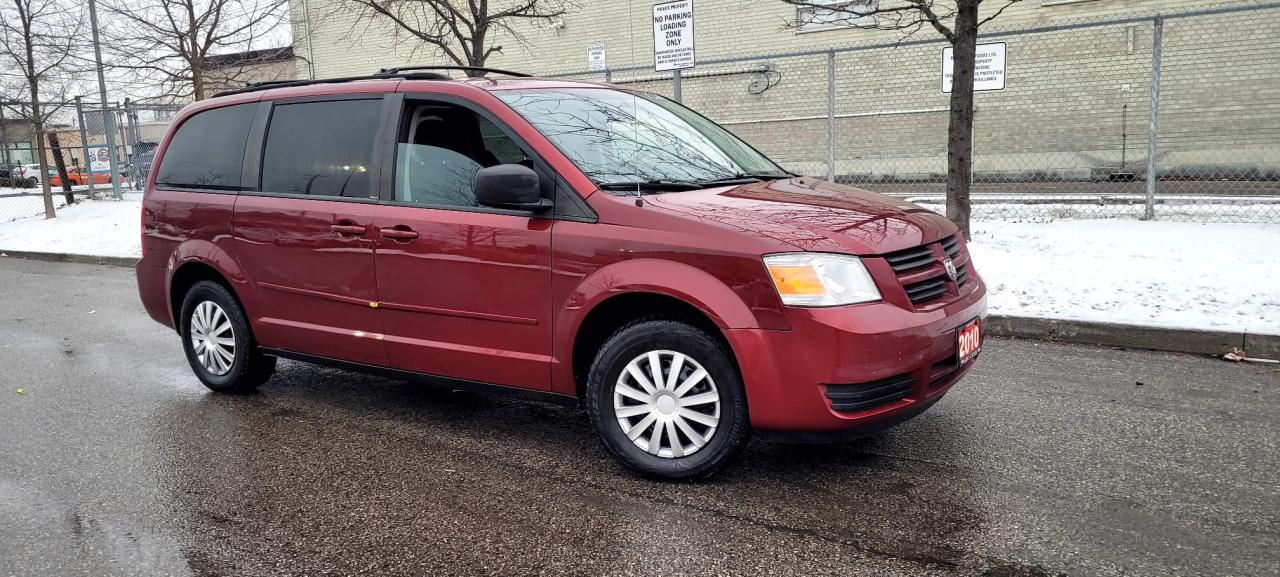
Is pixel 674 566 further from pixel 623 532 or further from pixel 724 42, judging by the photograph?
pixel 724 42

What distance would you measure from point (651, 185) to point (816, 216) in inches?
29.6

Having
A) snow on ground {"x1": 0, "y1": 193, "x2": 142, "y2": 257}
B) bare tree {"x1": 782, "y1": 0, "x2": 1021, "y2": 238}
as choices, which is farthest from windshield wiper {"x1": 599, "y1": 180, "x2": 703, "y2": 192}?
snow on ground {"x1": 0, "y1": 193, "x2": 142, "y2": 257}

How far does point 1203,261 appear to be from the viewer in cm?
724

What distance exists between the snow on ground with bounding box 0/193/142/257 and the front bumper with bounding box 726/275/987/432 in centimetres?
1091

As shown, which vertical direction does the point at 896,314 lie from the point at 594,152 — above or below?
below

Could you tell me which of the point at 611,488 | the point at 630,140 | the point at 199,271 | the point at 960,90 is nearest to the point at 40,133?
the point at 199,271

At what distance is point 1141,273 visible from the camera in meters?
6.99

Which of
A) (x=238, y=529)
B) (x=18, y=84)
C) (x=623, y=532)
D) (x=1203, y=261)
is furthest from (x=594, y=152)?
(x=18, y=84)

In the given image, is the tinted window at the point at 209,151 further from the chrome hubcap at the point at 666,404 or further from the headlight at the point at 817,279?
the headlight at the point at 817,279

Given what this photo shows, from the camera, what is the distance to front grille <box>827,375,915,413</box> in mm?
3299

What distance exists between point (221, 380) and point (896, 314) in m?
3.98

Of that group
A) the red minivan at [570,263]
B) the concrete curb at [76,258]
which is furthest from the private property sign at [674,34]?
the concrete curb at [76,258]

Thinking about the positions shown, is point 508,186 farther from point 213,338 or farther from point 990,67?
point 990,67

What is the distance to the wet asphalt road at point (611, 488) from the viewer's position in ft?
9.96
